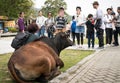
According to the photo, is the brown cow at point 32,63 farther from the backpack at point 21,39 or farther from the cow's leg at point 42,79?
the backpack at point 21,39

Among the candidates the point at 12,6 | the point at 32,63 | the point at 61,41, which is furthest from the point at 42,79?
the point at 12,6

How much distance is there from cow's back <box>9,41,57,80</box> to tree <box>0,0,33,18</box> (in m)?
55.4

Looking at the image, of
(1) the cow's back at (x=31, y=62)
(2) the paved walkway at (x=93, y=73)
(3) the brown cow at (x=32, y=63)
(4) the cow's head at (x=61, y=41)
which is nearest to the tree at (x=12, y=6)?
(2) the paved walkway at (x=93, y=73)

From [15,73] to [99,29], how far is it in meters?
9.95

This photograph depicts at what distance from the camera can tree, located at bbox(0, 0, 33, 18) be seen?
6194 centimetres

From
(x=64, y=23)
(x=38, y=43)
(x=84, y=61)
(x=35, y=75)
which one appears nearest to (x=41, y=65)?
(x=35, y=75)

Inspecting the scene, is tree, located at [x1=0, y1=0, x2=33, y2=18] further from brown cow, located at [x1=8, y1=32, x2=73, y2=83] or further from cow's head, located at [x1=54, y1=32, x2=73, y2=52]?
brown cow, located at [x1=8, y1=32, x2=73, y2=83]

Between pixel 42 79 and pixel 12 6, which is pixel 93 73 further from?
pixel 12 6

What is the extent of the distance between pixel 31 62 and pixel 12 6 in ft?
187

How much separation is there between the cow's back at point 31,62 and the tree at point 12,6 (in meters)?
55.4

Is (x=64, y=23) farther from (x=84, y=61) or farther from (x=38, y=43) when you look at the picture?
(x=38, y=43)

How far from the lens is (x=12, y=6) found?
63094mm

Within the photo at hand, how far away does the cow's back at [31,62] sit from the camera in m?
6.97

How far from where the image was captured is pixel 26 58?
7.10 meters
